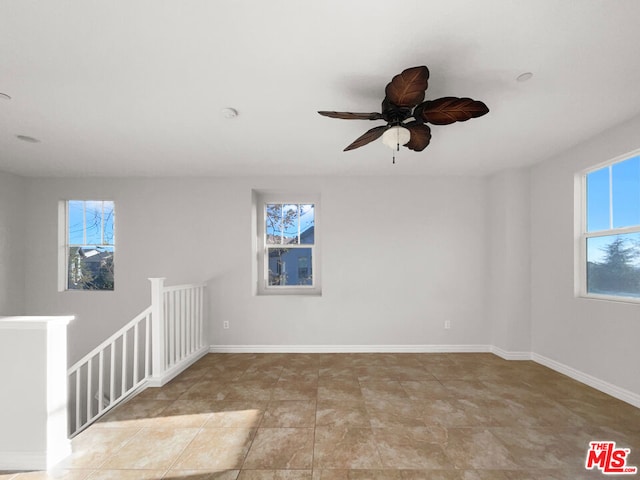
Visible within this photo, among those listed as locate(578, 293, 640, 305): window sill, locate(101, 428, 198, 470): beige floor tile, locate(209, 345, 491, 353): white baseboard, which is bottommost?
locate(209, 345, 491, 353): white baseboard

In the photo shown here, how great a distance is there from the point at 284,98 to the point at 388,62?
2.54 feet

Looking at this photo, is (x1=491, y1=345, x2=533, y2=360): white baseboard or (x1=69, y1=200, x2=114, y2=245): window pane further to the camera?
(x1=69, y1=200, x2=114, y2=245): window pane

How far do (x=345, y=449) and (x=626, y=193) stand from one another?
3236 millimetres

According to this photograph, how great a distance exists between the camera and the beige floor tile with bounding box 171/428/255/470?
182 centimetres

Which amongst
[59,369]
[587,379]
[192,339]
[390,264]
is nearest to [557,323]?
[587,379]

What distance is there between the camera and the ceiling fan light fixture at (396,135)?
189 cm

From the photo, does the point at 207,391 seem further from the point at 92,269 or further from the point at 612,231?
the point at 612,231

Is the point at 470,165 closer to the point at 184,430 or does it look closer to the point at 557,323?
the point at 557,323

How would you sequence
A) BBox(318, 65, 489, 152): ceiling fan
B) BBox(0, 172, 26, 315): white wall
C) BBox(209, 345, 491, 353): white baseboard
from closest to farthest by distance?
BBox(318, 65, 489, 152): ceiling fan, BBox(0, 172, 26, 315): white wall, BBox(209, 345, 491, 353): white baseboard

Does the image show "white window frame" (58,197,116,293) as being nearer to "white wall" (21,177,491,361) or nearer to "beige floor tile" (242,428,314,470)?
"white wall" (21,177,491,361)

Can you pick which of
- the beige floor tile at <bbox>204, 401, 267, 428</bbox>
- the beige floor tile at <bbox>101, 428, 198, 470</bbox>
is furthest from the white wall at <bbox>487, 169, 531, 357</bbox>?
the beige floor tile at <bbox>101, 428, 198, 470</bbox>

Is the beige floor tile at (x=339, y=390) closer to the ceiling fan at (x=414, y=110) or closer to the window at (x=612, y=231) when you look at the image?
the ceiling fan at (x=414, y=110)

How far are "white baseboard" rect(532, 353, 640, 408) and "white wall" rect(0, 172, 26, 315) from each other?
6702mm

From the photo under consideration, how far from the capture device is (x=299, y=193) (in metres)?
4.40
